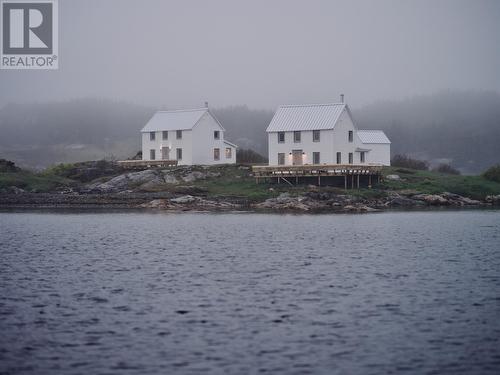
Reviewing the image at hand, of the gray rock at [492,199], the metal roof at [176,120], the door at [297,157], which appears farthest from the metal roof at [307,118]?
the gray rock at [492,199]

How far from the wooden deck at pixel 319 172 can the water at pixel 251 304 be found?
98.0 feet

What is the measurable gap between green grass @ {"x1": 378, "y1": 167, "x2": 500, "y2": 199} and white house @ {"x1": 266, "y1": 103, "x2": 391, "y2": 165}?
256 inches

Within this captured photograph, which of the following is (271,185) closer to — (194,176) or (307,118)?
(194,176)

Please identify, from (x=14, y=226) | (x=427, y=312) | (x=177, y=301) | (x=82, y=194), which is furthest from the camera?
(x=82, y=194)

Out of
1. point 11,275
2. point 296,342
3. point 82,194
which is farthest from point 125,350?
point 82,194

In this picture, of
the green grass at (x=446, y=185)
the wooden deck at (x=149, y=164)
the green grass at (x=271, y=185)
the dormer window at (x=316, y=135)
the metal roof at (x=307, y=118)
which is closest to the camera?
the green grass at (x=271, y=185)

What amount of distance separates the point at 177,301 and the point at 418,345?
9422 millimetres

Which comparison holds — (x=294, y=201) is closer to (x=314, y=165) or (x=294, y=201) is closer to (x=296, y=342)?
(x=314, y=165)

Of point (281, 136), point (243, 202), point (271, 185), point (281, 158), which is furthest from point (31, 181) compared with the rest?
point (281, 136)

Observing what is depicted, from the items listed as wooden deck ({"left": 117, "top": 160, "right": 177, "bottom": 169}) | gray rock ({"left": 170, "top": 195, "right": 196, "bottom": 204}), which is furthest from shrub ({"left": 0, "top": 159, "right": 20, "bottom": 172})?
gray rock ({"left": 170, "top": 195, "right": 196, "bottom": 204})

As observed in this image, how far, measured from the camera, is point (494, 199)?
79.2 m

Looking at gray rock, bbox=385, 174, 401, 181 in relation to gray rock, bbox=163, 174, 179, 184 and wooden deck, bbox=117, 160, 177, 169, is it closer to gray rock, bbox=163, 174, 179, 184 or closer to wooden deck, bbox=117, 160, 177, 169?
gray rock, bbox=163, 174, 179, 184

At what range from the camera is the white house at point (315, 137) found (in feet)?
271

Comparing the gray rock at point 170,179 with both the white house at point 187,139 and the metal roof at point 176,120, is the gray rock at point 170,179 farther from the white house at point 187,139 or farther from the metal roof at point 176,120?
the metal roof at point 176,120
